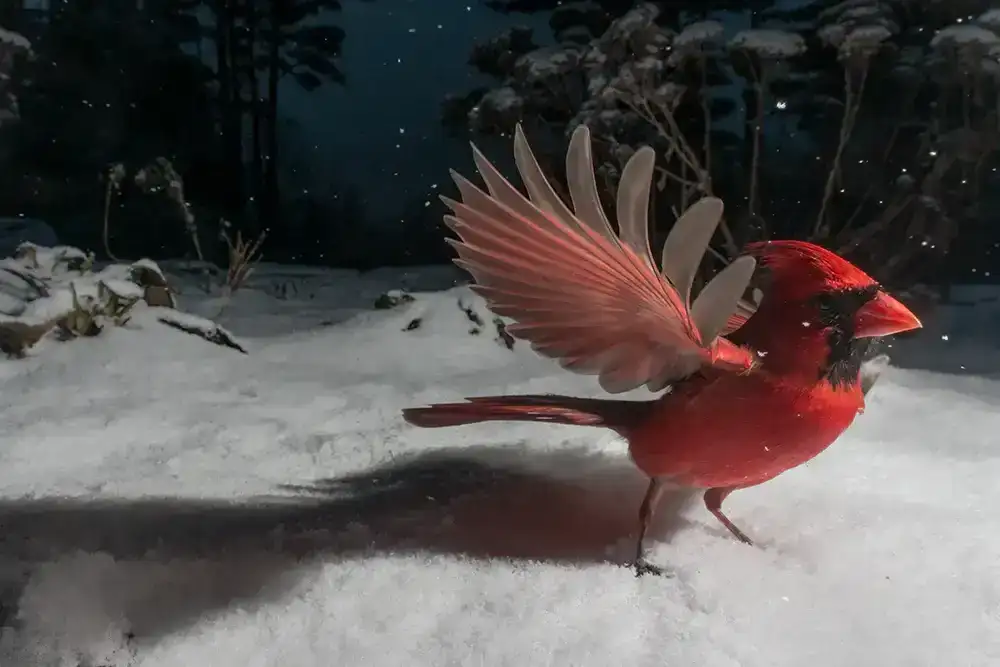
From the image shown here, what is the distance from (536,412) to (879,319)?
0.82ft

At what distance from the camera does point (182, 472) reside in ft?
2.49

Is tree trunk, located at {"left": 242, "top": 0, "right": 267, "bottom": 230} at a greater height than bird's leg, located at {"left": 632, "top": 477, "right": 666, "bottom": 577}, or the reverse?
tree trunk, located at {"left": 242, "top": 0, "right": 267, "bottom": 230}

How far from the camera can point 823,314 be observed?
55 cm

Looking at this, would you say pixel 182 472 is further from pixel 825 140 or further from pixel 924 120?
pixel 924 120

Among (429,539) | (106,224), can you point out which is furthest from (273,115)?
(429,539)

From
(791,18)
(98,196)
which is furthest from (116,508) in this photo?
(791,18)

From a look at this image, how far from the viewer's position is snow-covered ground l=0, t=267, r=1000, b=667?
477mm

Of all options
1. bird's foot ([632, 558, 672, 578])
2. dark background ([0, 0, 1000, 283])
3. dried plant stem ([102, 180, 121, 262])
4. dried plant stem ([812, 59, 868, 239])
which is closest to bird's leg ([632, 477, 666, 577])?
bird's foot ([632, 558, 672, 578])

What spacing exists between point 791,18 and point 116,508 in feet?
4.17

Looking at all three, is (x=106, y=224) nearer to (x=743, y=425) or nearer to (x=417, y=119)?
(x=417, y=119)

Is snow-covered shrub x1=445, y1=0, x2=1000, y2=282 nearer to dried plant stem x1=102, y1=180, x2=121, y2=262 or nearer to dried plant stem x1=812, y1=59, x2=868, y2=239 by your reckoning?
dried plant stem x1=812, y1=59, x2=868, y2=239

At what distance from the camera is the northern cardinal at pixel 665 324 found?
19.5 inches

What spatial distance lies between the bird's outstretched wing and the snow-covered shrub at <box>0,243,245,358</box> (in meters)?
0.84

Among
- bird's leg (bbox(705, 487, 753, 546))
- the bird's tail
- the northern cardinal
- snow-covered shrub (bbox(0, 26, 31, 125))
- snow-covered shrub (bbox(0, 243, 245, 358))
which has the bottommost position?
snow-covered shrub (bbox(0, 243, 245, 358))
